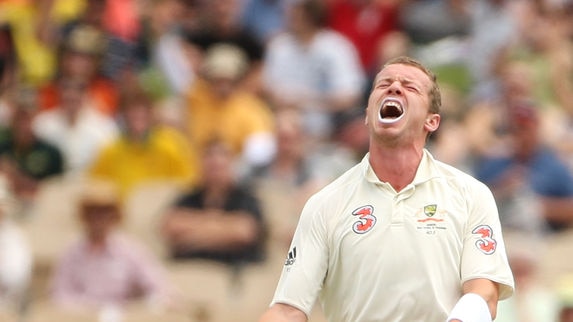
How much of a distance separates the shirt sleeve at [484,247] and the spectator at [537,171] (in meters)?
6.19

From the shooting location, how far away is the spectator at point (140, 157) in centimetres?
1408

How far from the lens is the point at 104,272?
41.9 ft

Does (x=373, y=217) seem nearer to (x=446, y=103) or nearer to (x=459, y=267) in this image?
(x=459, y=267)

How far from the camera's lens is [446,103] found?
567 inches

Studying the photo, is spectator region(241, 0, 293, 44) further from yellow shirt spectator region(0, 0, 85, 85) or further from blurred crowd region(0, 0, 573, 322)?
yellow shirt spectator region(0, 0, 85, 85)

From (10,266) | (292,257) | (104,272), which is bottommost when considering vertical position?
(292,257)

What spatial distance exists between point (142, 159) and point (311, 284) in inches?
287

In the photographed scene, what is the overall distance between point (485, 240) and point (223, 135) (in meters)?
7.66

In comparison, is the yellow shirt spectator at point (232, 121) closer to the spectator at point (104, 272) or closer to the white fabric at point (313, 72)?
the white fabric at point (313, 72)

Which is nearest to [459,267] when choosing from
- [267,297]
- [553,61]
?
[267,297]

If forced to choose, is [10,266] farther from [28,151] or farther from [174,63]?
[174,63]

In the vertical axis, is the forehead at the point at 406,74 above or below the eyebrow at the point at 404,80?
above

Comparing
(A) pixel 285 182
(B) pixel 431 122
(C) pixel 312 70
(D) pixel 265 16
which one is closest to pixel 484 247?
(B) pixel 431 122

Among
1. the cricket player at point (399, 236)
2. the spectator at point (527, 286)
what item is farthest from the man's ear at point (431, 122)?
the spectator at point (527, 286)
